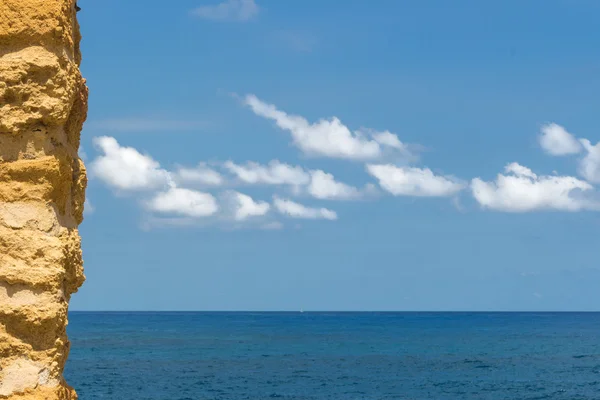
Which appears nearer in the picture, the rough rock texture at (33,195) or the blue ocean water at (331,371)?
the rough rock texture at (33,195)

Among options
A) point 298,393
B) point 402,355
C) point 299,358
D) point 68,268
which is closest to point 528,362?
point 402,355

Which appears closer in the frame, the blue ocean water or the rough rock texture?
the rough rock texture

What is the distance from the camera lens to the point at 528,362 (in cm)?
7394

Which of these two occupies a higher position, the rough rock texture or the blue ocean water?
the rough rock texture

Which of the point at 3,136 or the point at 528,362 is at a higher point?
the point at 3,136

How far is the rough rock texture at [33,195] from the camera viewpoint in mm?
5500

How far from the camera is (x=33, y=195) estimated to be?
556 cm

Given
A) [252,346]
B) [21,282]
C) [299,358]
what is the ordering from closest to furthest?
[21,282] → [299,358] → [252,346]

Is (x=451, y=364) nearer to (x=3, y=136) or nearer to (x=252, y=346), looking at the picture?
(x=252, y=346)

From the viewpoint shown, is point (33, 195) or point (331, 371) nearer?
point (33, 195)

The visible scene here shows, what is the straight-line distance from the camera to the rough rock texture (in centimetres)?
550

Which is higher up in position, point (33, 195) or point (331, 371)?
point (33, 195)

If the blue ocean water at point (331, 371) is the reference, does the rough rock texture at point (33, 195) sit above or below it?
above

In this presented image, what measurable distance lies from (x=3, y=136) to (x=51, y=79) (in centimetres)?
52
